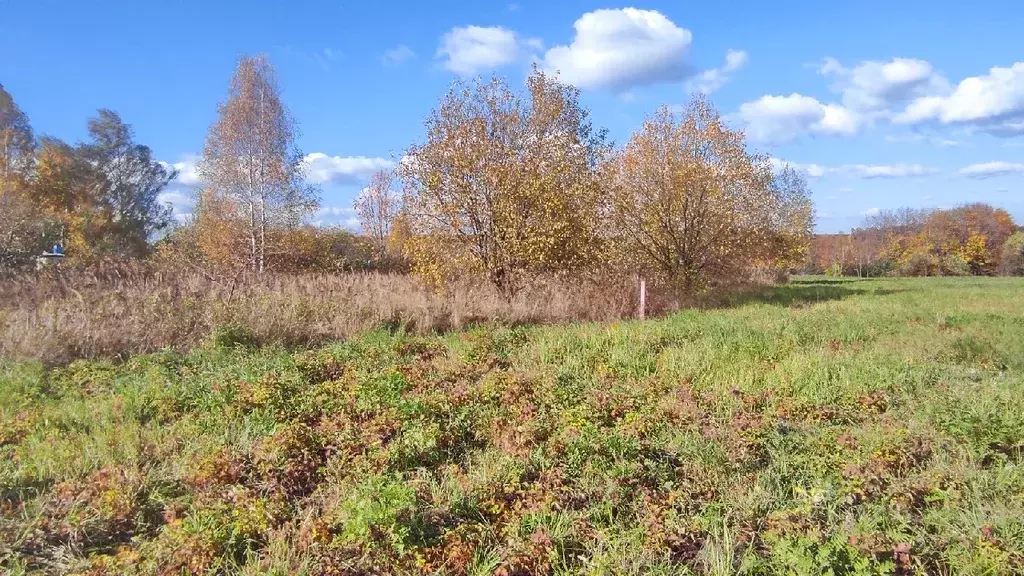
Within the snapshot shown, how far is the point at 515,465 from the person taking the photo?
4.36m

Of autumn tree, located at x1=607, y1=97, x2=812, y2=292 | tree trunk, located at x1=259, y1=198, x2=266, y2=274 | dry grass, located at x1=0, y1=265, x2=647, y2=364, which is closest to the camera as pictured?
dry grass, located at x1=0, y1=265, x2=647, y2=364

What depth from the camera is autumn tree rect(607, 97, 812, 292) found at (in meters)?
15.8

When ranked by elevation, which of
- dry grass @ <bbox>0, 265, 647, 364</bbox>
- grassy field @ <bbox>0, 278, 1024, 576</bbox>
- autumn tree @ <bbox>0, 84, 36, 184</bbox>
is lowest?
grassy field @ <bbox>0, 278, 1024, 576</bbox>

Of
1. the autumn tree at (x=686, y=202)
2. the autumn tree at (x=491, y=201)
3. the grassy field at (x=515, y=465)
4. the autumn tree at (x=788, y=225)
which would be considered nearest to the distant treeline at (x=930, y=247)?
the autumn tree at (x=788, y=225)

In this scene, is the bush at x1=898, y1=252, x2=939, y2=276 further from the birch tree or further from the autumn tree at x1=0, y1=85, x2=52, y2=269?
the autumn tree at x1=0, y1=85, x2=52, y2=269

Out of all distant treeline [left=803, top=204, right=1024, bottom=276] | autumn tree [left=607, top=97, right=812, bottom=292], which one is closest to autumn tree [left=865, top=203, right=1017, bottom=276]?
distant treeline [left=803, top=204, right=1024, bottom=276]

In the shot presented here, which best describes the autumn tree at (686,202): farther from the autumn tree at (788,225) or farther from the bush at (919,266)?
the bush at (919,266)

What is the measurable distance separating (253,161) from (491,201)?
11.5 meters

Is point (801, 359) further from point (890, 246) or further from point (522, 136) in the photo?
point (890, 246)

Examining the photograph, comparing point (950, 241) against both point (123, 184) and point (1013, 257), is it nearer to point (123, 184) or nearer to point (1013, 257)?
point (1013, 257)

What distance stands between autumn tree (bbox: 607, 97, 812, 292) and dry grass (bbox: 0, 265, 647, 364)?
4.33m

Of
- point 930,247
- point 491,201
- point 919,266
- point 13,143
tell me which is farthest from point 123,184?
point 930,247

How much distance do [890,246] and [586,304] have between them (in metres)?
61.6

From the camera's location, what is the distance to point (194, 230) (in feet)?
73.8
